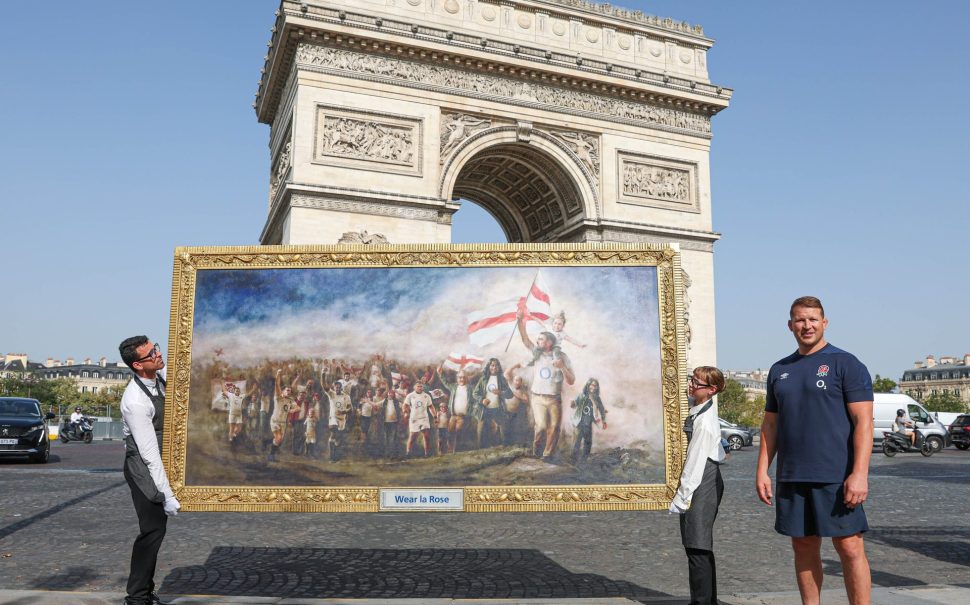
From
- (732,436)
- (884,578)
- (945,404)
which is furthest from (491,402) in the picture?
(945,404)

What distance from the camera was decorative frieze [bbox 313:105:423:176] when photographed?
1892 cm

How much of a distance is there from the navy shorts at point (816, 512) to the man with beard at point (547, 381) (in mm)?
1483

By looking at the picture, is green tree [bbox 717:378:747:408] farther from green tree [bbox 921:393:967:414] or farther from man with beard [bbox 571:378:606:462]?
man with beard [bbox 571:378:606:462]

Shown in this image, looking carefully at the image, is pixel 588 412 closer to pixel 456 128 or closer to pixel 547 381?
pixel 547 381

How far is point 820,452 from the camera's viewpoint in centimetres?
378

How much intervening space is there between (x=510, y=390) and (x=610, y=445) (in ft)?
2.42

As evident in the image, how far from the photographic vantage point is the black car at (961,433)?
27.1m

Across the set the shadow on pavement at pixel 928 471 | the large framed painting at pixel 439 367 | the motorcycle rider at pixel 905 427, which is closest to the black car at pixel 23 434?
the large framed painting at pixel 439 367

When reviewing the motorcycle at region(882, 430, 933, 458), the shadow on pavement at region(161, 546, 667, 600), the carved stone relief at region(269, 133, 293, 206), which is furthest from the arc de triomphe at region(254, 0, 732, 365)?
the shadow on pavement at region(161, 546, 667, 600)

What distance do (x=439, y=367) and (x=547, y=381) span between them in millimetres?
712

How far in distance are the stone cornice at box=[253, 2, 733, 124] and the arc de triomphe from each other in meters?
0.04

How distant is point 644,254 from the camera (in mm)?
4973

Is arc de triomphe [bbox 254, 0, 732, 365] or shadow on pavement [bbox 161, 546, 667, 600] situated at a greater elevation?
arc de triomphe [bbox 254, 0, 732, 365]

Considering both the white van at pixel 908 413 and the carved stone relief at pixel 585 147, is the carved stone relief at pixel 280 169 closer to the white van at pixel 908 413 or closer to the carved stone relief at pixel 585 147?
the carved stone relief at pixel 585 147
